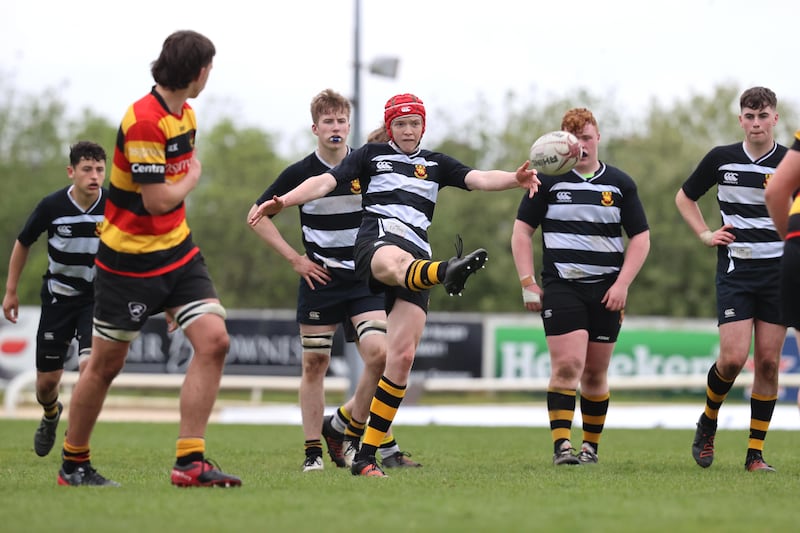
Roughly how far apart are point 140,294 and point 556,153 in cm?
302

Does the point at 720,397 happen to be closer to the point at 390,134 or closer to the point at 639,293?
the point at 390,134

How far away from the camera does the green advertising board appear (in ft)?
82.6

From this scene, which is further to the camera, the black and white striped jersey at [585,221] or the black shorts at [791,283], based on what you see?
the black and white striped jersey at [585,221]

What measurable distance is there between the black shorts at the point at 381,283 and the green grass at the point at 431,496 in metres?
1.13

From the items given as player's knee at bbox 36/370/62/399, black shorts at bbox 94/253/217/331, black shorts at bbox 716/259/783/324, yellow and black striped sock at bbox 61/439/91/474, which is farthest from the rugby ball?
player's knee at bbox 36/370/62/399

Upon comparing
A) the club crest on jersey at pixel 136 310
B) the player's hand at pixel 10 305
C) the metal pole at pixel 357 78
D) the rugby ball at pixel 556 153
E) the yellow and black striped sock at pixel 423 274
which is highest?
the metal pole at pixel 357 78

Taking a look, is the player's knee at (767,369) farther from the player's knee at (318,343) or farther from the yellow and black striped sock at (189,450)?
the yellow and black striped sock at (189,450)

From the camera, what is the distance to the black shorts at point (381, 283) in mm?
7441

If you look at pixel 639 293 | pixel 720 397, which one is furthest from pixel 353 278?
pixel 639 293

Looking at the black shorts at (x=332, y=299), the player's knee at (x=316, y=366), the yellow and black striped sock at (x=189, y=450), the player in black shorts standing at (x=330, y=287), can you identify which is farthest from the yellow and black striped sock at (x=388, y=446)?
the yellow and black striped sock at (x=189, y=450)

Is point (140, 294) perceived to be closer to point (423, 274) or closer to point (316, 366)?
point (423, 274)

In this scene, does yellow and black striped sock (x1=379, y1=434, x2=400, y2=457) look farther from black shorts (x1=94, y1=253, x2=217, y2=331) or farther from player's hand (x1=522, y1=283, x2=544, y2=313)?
black shorts (x1=94, y1=253, x2=217, y2=331)

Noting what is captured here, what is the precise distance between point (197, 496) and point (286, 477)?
1.38 metres

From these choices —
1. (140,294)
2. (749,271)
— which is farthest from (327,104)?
(749,271)
